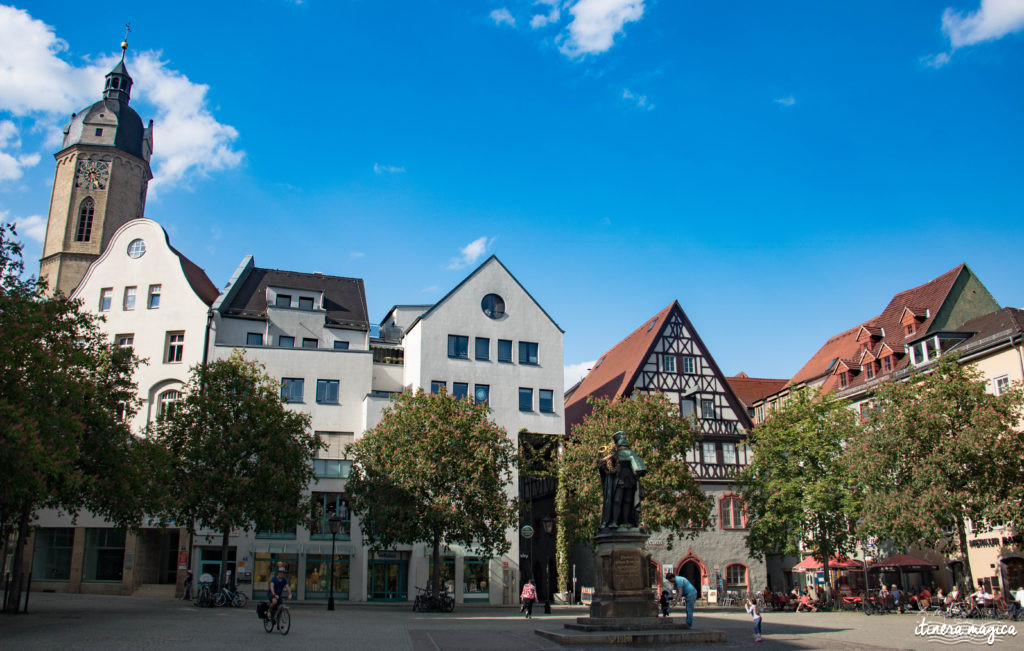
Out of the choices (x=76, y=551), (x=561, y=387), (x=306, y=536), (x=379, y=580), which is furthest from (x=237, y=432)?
(x=561, y=387)

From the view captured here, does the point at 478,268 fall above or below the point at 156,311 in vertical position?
above

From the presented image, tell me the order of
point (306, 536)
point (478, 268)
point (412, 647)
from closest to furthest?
point (412, 647), point (306, 536), point (478, 268)

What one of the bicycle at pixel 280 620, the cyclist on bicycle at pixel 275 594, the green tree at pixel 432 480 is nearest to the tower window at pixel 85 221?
the green tree at pixel 432 480

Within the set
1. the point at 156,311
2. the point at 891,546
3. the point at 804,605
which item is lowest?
the point at 804,605

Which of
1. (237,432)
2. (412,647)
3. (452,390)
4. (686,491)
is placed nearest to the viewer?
(412,647)

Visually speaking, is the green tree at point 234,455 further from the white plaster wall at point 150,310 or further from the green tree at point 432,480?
the white plaster wall at point 150,310

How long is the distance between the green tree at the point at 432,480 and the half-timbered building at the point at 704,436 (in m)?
14.3

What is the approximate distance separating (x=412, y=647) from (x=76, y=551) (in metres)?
31.9

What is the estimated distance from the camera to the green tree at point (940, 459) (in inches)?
1185

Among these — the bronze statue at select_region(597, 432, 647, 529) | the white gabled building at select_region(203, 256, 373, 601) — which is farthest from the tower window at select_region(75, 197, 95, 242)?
the bronze statue at select_region(597, 432, 647, 529)

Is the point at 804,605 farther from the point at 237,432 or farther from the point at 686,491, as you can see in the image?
the point at 237,432

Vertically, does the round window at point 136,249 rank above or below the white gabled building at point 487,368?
above

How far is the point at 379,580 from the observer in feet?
135

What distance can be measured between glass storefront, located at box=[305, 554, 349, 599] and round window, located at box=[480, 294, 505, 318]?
15381 millimetres
